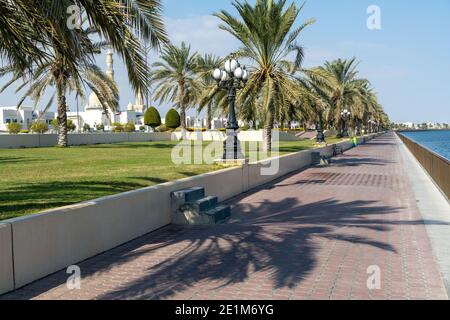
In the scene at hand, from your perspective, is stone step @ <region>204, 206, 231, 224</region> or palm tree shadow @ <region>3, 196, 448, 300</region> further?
stone step @ <region>204, 206, 231, 224</region>

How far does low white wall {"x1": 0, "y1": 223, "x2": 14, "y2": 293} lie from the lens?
4871 mm

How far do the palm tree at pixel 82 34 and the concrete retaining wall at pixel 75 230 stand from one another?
2050 mm

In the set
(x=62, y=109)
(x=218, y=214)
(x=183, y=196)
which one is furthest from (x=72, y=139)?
(x=218, y=214)

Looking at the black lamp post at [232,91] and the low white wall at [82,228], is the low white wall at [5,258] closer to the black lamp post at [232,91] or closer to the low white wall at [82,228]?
the low white wall at [82,228]

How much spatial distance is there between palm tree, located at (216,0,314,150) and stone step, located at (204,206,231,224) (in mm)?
10056

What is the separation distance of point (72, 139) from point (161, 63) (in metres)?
13.6

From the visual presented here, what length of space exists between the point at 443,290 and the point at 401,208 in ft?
18.6

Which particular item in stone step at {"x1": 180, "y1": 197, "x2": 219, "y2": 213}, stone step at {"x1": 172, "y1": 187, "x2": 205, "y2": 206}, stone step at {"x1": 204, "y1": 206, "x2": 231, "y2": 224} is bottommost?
stone step at {"x1": 204, "y1": 206, "x2": 231, "y2": 224}

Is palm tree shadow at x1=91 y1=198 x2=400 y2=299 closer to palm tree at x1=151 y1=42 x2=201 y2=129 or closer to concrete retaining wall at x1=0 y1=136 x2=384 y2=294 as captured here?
concrete retaining wall at x1=0 y1=136 x2=384 y2=294

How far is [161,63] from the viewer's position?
43.3 meters

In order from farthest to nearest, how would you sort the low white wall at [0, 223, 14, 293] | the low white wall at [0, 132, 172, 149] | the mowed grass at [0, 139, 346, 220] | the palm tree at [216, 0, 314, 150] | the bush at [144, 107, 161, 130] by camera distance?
the bush at [144, 107, 161, 130] → the low white wall at [0, 132, 172, 149] → the palm tree at [216, 0, 314, 150] → the mowed grass at [0, 139, 346, 220] → the low white wall at [0, 223, 14, 293]

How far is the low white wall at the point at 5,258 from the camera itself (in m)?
4.87

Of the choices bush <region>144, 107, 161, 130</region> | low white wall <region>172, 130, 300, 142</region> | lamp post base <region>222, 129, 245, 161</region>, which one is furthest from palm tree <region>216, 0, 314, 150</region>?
bush <region>144, 107, 161, 130</region>

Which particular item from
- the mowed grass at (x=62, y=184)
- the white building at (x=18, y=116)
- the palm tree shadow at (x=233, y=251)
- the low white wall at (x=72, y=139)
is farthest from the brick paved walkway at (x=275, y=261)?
the white building at (x=18, y=116)
